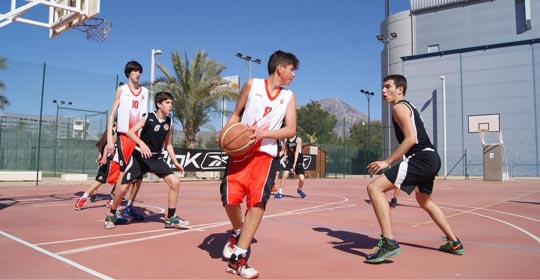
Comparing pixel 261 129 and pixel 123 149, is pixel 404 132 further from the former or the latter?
pixel 123 149

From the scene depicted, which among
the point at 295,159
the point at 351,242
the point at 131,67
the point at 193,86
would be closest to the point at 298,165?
the point at 295,159

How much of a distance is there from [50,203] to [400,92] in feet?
26.8

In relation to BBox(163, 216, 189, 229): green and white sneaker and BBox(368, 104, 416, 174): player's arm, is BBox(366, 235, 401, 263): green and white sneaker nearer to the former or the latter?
BBox(368, 104, 416, 174): player's arm

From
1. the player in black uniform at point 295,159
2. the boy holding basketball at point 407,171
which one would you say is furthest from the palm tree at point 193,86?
the boy holding basketball at point 407,171

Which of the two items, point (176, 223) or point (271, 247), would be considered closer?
point (271, 247)

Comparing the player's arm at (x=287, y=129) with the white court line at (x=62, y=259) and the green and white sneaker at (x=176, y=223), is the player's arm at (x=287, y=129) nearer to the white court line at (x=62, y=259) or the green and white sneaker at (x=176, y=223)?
the white court line at (x=62, y=259)

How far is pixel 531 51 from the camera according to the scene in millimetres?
34875

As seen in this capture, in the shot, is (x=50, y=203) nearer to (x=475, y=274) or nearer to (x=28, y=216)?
(x=28, y=216)

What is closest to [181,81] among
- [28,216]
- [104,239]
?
[28,216]

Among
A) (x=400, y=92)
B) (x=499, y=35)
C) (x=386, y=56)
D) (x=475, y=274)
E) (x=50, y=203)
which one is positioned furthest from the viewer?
(x=386, y=56)

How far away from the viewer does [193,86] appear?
83.5ft

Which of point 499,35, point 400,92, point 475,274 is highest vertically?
point 499,35

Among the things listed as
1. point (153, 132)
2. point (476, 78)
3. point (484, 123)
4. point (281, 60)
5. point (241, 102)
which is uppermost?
point (476, 78)

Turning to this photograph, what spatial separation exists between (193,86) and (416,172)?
2206 centimetres
